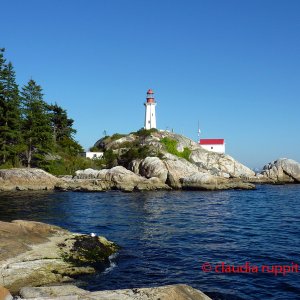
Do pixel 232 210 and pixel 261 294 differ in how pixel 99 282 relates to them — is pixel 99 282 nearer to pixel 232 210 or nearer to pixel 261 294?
pixel 261 294

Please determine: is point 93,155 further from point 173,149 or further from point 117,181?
point 117,181

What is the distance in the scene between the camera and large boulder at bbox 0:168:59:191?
51.1 meters

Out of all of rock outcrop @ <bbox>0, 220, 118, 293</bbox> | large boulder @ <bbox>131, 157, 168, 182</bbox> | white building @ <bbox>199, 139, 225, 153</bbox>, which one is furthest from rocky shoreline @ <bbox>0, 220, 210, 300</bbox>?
white building @ <bbox>199, 139, 225, 153</bbox>

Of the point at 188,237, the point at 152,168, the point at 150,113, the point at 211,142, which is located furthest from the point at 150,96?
the point at 188,237

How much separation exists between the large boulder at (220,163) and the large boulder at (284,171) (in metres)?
4.66

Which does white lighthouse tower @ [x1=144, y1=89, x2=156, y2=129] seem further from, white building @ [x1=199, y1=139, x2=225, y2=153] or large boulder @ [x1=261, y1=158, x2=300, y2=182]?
large boulder @ [x1=261, y1=158, x2=300, y2=182]

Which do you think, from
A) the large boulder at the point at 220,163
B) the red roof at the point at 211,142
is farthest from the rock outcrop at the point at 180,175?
the red roof at the point at 211,142

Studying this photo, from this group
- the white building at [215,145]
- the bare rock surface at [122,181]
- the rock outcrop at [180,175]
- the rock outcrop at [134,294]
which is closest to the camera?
the rock outcrop at [134,294]

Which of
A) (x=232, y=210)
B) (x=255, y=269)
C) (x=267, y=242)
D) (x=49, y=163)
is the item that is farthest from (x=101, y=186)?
(x=255, y=269)

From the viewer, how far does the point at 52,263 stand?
44.8 ft

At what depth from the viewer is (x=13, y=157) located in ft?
198

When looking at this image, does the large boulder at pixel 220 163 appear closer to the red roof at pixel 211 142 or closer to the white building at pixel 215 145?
the white building at pixel 215 145

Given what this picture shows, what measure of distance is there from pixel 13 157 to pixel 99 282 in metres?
51.5

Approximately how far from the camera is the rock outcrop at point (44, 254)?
41.0 feet
